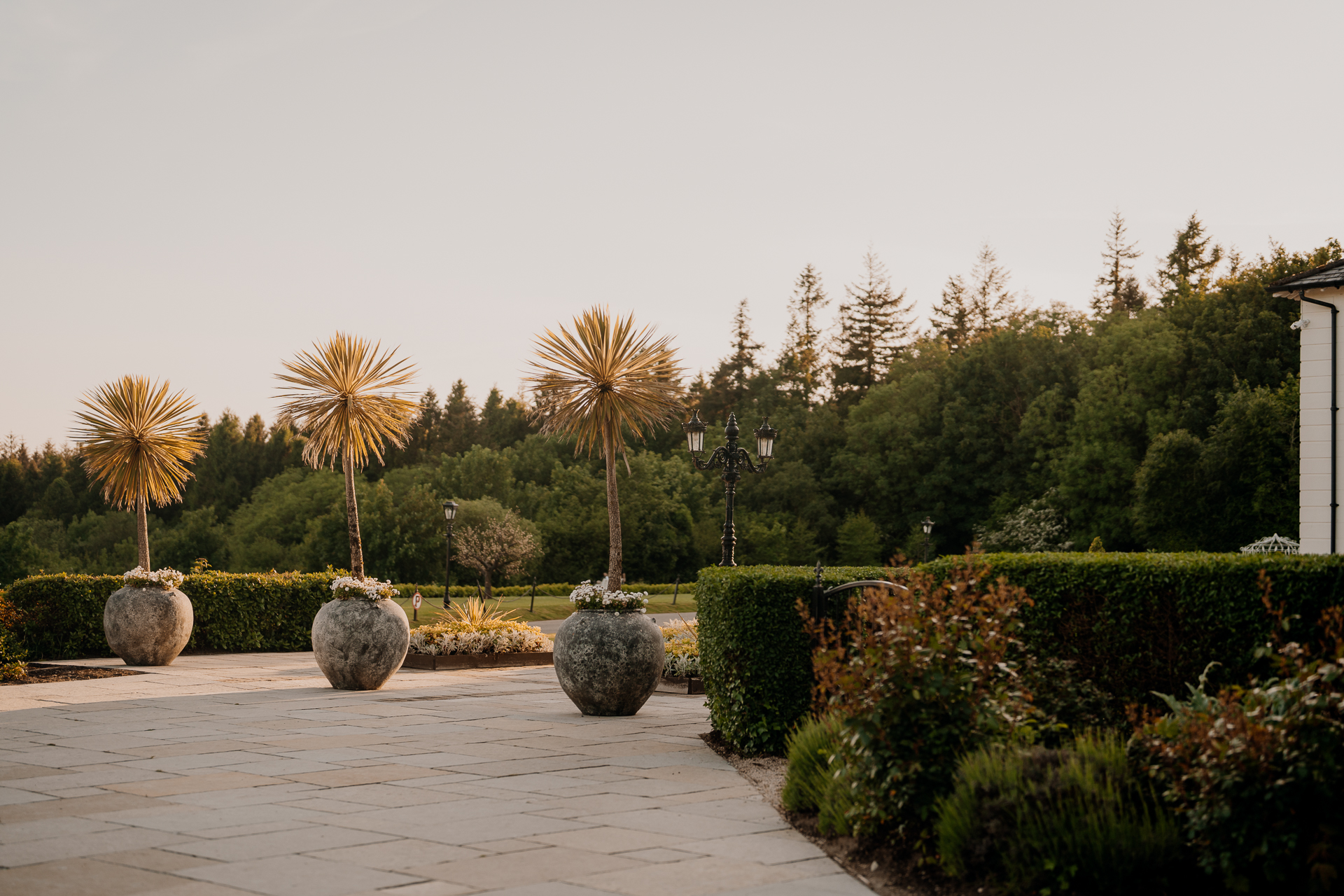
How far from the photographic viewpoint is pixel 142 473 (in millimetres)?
17297

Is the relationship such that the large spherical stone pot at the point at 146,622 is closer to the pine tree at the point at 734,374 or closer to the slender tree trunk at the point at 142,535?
the slender tree trunk at the point at 142,535

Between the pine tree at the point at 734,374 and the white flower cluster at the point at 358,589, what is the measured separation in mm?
49358

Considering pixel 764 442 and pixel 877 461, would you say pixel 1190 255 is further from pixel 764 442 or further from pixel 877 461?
pixel 764 442

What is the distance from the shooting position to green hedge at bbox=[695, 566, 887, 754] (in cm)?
832

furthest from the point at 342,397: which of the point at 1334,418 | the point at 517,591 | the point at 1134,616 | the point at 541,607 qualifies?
the point at 517,591

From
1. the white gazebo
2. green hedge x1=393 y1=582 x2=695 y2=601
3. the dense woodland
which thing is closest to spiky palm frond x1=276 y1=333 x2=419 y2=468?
the white gazebo

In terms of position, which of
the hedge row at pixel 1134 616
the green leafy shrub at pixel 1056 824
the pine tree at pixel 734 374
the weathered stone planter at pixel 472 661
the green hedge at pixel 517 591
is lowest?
the green hedge at pixel 517 591

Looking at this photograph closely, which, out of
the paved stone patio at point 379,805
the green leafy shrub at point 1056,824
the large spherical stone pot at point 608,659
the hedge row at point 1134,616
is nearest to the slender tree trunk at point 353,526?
the paved stone patio at point 379,805

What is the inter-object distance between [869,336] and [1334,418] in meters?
48.4

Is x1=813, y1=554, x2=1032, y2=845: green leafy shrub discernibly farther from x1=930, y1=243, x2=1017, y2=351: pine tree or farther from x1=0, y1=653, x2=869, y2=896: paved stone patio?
x1=930, y1=243, x2=1017, y2=351: pine tree

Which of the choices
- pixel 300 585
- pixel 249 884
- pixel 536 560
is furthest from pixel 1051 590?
pixel 536 560

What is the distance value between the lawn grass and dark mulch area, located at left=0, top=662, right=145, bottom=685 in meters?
13.5

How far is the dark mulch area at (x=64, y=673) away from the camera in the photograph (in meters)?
14.3

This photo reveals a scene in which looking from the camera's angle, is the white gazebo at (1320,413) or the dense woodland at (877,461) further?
the dense woodland at (877,461)
